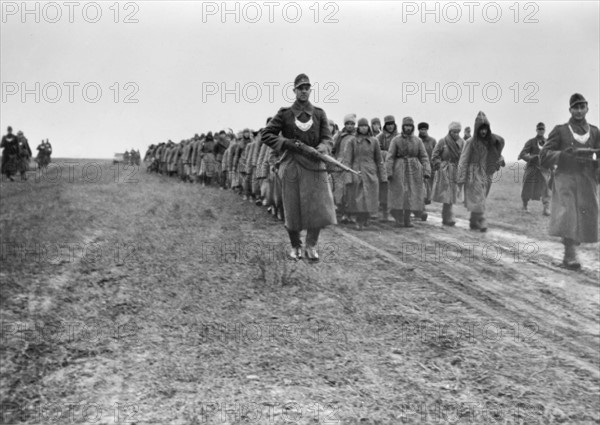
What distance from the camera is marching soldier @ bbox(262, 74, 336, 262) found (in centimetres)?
649

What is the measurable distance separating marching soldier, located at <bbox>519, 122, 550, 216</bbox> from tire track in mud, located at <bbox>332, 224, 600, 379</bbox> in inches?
234

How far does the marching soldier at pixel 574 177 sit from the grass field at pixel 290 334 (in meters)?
0.55

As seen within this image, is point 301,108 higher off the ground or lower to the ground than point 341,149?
higher

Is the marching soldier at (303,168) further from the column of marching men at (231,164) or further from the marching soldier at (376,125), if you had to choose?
the marching soldier at (376,125)

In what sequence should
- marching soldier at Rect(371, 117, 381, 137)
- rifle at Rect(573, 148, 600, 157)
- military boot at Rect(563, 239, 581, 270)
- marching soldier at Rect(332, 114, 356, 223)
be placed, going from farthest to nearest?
marching soldier at Rect(371, 117, 381, 137) < marching soldier at Rect(332, 114, 356, 223) < military boot at Rect(563, 239, 581, 270) < rifle at Rect(573, 148, 600, 157)

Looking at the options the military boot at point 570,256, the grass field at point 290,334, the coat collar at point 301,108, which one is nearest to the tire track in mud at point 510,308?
the grass field at point 290,334

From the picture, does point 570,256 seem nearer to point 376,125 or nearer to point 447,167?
point 447,167

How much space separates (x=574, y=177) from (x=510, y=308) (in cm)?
279

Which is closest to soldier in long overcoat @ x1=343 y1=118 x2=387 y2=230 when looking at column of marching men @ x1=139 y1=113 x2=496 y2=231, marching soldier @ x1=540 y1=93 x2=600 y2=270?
column of marching men @ x1=139 y1=113 x2=496 y2=231

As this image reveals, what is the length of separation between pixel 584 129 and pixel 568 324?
10.4 feet

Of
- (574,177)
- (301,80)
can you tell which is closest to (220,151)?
(574,177)

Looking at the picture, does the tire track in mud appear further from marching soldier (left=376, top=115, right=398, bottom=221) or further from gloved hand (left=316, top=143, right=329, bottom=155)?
marching soldier (left=376, top=115, right=398, bottom=221)

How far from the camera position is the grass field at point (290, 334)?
167 inches

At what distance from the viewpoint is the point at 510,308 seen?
239 inches
